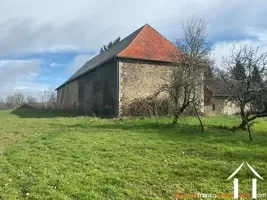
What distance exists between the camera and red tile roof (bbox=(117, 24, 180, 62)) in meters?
26.3

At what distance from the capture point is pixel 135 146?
10.7 meters

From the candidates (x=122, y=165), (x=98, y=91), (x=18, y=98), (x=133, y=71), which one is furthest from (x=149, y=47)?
(x=18, y=98)

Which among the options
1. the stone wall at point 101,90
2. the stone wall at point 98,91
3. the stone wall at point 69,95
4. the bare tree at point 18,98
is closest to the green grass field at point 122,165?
the stone wall at point 101,90

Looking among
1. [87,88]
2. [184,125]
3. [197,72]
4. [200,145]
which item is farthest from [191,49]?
[87,88]

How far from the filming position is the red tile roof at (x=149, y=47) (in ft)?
86.2

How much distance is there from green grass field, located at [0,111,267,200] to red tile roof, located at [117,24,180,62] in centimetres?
1409

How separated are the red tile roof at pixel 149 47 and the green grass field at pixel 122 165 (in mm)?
14093

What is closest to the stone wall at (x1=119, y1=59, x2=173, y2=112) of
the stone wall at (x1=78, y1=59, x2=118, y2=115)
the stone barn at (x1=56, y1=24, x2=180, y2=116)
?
the stone barn at (x1=56, y1=24, x2=180, y2=116)

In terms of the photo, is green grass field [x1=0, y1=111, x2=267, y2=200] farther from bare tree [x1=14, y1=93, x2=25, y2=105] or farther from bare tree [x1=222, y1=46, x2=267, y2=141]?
bare tree [x1=14, y1=93, x2=25, y2=105]

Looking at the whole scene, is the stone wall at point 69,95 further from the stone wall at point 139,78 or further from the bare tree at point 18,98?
the bare tree at point 18,98

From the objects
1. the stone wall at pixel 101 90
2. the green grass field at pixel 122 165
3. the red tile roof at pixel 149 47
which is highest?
the red tile roof at pixel 149 47

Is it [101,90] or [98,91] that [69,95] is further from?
[101,90]

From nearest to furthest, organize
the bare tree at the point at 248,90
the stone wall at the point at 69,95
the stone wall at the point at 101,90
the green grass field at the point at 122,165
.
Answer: the green grass field at the point at 122,165, the bare tree at the point at 248,90, the stone wall at the point at 101,90, the stone wall at the point at 69,95

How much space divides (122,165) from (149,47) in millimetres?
20583
